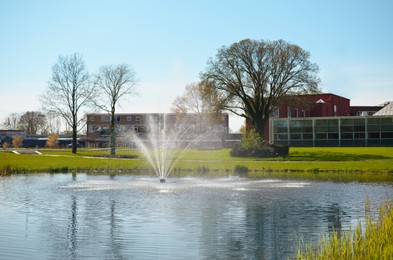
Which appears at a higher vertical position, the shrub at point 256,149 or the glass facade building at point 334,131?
the glass facade building at point 334,131

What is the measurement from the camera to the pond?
14523 millimetres

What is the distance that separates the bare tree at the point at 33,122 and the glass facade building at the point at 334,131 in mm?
101375

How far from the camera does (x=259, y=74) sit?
66062mm

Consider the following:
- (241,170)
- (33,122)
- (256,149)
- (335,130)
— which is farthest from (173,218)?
(33,122)

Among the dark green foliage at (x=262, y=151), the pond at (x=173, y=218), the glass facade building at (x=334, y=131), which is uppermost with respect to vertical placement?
the glass facade building at (x=334, y=131)

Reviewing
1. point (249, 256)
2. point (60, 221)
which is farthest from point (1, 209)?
point (249, 256)

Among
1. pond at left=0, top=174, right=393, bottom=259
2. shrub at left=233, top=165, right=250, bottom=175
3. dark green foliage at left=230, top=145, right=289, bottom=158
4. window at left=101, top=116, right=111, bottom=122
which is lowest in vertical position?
pond at left=0, top=174, right=393, bottom=259

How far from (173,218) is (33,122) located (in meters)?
150

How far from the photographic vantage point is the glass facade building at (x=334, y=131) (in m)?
74.6

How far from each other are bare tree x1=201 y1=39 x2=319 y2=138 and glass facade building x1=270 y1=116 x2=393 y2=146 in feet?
42.8

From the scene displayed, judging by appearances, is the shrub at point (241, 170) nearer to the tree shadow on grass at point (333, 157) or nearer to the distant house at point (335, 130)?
the tree shadow on grass at point (333, 157)

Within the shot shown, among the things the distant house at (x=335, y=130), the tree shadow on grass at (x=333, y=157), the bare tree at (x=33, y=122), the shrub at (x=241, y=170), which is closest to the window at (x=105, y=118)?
the bare tree at (x=33, y=122)

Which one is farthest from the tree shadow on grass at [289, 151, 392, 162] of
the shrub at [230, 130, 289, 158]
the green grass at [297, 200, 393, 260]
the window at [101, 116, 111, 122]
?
the window at [101, 116, 111, 122]

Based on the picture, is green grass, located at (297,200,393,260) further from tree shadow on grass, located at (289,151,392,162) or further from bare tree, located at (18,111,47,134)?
bare tree, located at (18,111,47,134)
